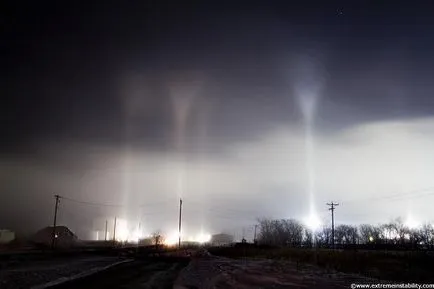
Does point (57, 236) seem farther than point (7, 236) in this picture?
No

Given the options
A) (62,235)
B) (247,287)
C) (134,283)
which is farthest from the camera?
(62,235)

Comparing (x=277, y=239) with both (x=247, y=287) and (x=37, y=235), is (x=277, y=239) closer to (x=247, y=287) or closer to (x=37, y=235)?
(x=37, y=235)

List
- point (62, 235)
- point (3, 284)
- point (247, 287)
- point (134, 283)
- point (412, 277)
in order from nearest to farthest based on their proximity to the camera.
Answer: point (3, 284) < point (247, 287) < point (134, 283) < point (412, 277) < point (62, 235)

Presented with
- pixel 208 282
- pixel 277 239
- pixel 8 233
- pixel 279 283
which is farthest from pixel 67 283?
pixel 277 239

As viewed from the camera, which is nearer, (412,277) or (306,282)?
(306,282)

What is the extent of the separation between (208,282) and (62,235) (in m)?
140

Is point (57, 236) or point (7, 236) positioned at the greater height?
point (57, 236)

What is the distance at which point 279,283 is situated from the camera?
1233 inches

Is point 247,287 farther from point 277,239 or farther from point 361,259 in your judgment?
point 277,239

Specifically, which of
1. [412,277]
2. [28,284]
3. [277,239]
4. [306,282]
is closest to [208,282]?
[306,282]

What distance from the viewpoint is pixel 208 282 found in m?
32.1

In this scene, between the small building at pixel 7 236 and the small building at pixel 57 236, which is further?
the small building at pixel 7 236

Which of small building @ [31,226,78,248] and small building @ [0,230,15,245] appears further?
small building @ [0,230,15,245]

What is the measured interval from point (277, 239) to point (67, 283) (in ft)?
564
